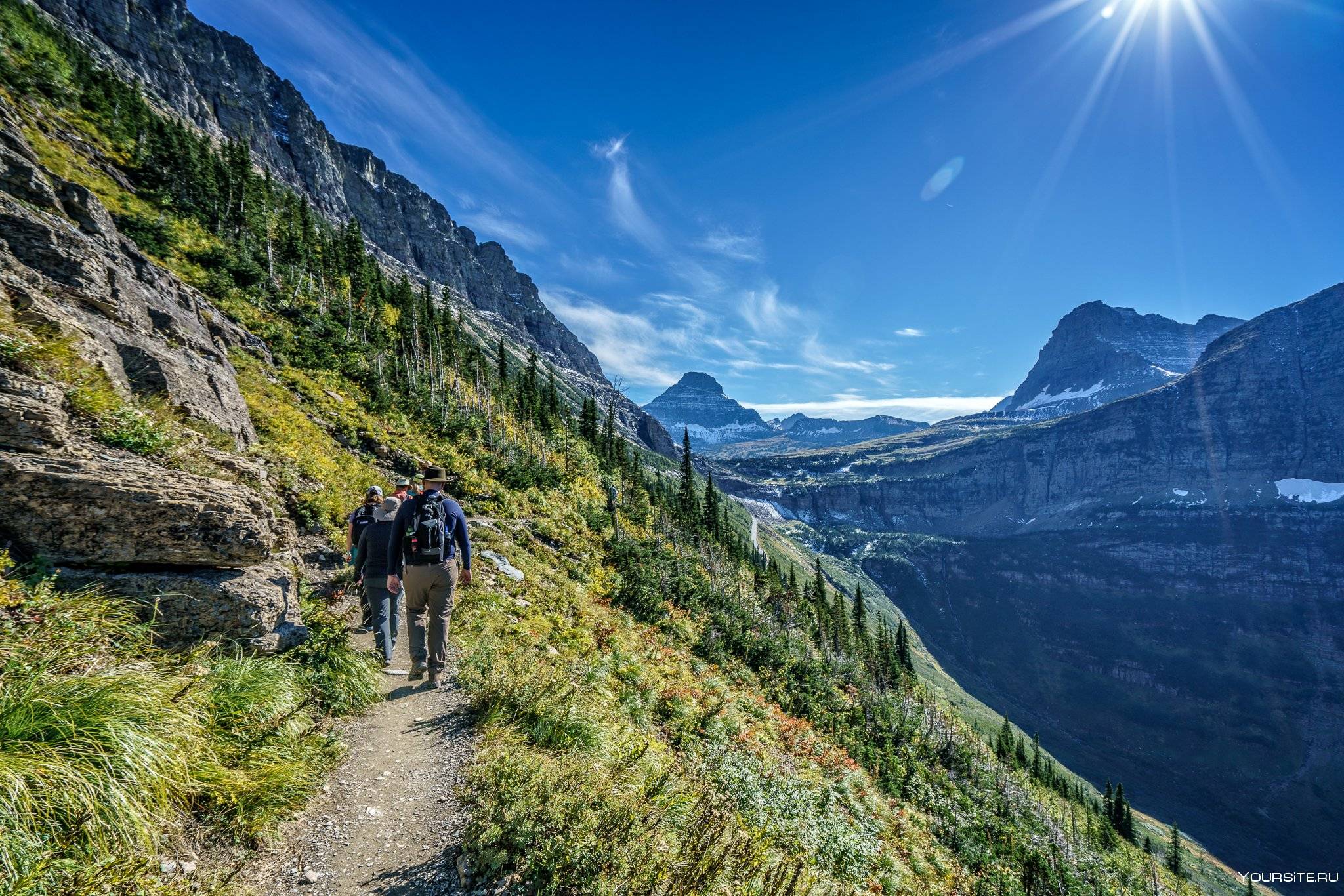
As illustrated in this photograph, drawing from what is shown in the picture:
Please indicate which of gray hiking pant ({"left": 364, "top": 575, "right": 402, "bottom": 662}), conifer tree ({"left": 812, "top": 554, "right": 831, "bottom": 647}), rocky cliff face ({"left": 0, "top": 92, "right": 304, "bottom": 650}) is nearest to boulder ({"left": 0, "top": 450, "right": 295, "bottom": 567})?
rocky cliff face ({"left": 0, "top": 92, "right": 304, "bottom": 650})

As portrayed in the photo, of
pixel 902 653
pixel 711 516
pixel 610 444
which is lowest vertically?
pixel 902 653

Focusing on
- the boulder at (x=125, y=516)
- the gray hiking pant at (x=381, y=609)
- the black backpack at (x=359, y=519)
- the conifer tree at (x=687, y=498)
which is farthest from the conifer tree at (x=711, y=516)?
the boulder at (x=125, y=516)

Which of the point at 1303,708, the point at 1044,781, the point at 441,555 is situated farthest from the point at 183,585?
the point at 1303,708

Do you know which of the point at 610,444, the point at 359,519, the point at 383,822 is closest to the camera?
the point at 383,822

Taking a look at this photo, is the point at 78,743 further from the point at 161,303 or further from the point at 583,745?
the point at 161,303

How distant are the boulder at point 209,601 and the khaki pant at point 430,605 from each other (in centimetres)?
162

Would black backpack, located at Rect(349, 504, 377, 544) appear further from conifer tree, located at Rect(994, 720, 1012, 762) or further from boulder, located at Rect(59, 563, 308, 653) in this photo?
conifer tree, located at Rect(994, 720, 1012, 762)

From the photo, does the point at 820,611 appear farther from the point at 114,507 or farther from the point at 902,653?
the point at 114,507

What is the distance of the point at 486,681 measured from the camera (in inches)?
306

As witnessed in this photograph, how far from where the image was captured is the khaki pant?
26.7 ft

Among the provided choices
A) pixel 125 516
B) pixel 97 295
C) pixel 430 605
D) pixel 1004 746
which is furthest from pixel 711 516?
pixel 125 516

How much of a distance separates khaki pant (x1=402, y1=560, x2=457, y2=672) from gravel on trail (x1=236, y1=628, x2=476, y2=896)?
1.23 meters

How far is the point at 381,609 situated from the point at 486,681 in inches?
109

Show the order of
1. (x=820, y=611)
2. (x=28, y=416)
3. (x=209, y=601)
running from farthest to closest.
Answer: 1. (x=820, y=611)
2. (x=209, y=601)
3. (x=28, y=416)
